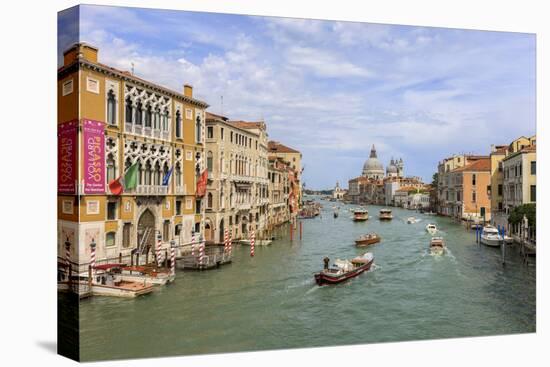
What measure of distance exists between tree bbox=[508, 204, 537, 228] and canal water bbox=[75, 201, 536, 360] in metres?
0.50

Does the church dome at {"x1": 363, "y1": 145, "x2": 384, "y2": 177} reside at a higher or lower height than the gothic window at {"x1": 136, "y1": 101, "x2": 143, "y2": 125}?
lower

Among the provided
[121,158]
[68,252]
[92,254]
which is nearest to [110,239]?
[92,254]

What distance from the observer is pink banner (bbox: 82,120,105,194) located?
216 inches

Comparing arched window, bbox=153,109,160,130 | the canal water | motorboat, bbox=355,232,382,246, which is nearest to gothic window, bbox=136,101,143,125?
arched window, bbox=153,109,160,130

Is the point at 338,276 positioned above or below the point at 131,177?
below

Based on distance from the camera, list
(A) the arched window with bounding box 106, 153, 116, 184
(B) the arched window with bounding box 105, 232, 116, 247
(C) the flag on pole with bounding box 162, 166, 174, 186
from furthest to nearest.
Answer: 1. (C) the flag on pole with bounding box 162, 166, 174, 186
2. (B) the arched window with bounding box 105, 232, 116, 247
3. (A) the arched window with bounding box 106, 153, 116, 184

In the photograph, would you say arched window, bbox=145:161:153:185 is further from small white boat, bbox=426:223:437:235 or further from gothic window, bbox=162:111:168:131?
small white boat, bbox=426:223:437:235

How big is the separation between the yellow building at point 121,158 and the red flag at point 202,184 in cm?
10

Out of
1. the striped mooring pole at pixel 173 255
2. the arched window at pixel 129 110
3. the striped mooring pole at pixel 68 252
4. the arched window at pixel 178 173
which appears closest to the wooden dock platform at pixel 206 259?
the striped mooring pole at pixel 173 255

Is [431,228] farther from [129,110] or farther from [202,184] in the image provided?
[129,110]

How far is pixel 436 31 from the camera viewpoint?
6680mm

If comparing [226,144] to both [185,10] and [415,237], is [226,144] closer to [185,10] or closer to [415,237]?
[185,10]

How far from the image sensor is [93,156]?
557cm

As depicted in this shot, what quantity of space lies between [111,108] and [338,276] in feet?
12.7
